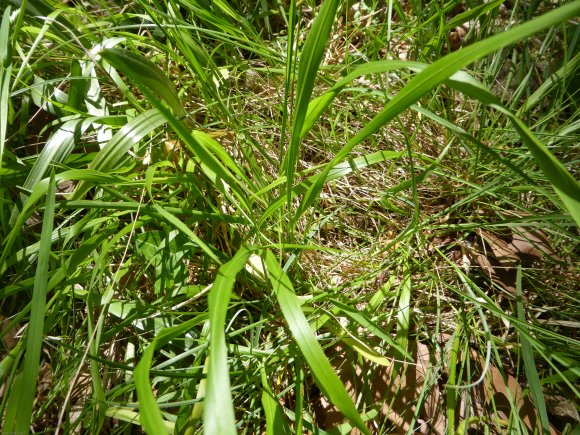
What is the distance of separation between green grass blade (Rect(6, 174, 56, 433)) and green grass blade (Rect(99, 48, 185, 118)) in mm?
250

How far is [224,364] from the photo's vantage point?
1.98 ft

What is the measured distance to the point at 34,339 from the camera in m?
0.73

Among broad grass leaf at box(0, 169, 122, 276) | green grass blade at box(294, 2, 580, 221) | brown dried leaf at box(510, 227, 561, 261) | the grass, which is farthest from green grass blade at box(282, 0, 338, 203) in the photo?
brown dried leaf at box(510, 227, 561, 261)

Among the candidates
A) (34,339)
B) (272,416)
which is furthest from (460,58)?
(34,339)

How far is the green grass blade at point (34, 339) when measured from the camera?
0.69m

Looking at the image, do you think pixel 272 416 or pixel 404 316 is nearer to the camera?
pixel 272 416

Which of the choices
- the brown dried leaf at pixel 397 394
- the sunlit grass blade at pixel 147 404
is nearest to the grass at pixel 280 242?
the brown dried leaf at pixel 397 394

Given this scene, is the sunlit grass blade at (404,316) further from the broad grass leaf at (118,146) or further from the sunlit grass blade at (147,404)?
the broad grass leaf at (118,146)

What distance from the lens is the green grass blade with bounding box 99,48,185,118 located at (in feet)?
2.35

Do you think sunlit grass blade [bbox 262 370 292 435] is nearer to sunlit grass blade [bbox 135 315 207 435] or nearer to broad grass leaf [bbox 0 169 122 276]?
sunlit grass blade [bbox 135 315 207 435]

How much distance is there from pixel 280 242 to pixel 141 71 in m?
0.42

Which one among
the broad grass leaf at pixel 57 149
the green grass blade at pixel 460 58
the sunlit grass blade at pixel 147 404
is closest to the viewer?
the green grass blade at pixel 460 58

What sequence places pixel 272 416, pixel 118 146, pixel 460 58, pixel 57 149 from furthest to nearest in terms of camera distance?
pixel 57 149
pixel 118 146
pixel 272 416
pixel 460 58

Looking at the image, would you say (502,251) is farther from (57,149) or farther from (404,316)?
(57,149)
